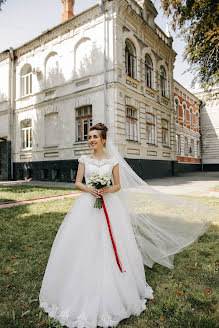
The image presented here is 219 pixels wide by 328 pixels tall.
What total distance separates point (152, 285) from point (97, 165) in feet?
4.94

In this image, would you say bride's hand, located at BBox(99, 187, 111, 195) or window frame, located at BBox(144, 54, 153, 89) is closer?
bride's hand, located at BBox(99, 187, 111, 195)

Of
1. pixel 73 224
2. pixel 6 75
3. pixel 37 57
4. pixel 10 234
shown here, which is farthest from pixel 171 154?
pixel 73 224

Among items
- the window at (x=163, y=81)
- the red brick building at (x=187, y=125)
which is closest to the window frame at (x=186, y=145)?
the red brick building at (x=187, y=125)

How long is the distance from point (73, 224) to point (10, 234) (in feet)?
8.60

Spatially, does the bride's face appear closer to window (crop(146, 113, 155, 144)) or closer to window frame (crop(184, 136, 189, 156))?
window (crop(146, 113, 155, 144))

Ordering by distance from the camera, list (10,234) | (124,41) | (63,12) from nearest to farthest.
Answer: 1. (10,234)
2. (124,41)
3. (63,12)

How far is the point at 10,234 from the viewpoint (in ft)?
14.0

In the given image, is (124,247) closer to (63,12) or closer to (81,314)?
(81,314)

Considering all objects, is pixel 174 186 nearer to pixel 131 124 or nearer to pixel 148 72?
pixel 131 124

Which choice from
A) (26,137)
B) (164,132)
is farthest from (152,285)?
(164,132)

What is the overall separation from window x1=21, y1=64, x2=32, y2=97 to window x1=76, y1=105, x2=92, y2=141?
5.57 metres

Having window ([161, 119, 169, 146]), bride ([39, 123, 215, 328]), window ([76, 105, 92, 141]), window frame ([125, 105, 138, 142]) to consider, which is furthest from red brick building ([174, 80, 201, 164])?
bride ([39, 123, 215, 328])

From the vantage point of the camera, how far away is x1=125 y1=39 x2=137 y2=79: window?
45.2 ft

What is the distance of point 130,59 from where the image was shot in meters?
14.2
